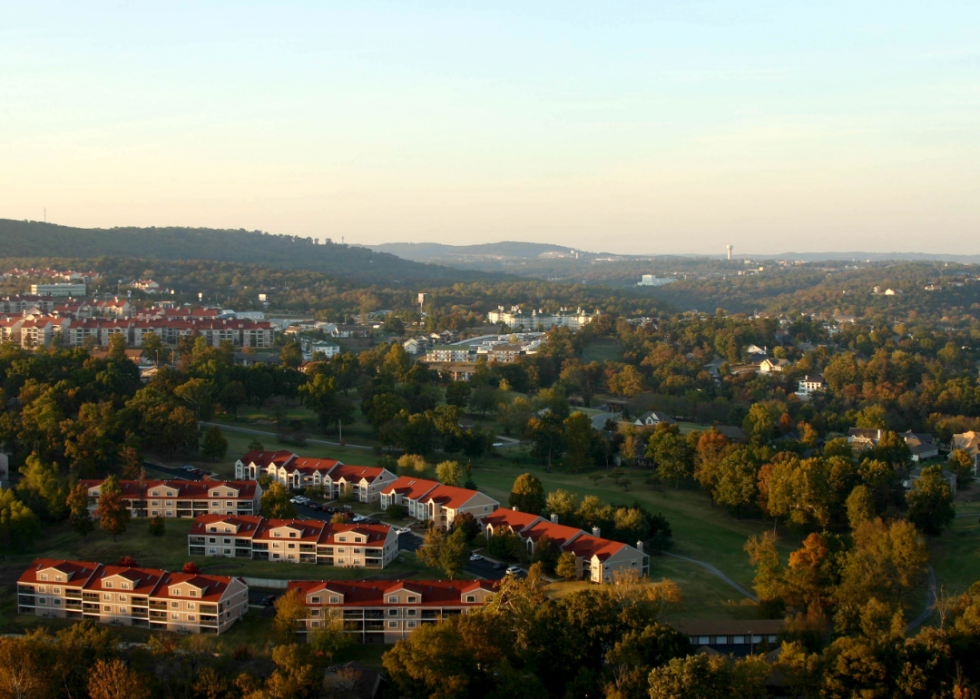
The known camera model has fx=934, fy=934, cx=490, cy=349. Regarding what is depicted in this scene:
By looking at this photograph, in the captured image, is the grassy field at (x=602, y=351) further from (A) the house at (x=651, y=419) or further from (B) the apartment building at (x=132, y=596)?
(B) the apartment building at (x=132, y=596)

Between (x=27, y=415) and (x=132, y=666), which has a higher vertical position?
(x=27, y=415)

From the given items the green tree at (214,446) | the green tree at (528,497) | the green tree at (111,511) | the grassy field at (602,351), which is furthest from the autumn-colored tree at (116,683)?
the grassy field at (602,351)

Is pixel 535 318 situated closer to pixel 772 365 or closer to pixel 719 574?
pixel 772 365

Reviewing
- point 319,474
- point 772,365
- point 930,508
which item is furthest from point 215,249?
point 930,508

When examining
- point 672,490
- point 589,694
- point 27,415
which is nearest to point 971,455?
point 672,490

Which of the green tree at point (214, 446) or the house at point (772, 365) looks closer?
the green tree at point (214, 446)

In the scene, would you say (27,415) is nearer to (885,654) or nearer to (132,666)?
(132,666)

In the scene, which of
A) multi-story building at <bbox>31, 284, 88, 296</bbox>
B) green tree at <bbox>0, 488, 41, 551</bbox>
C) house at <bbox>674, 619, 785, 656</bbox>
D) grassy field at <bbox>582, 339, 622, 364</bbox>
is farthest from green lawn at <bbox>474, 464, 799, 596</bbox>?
multi-story building at <bbox>31, 284, 88, 296</bbox>
